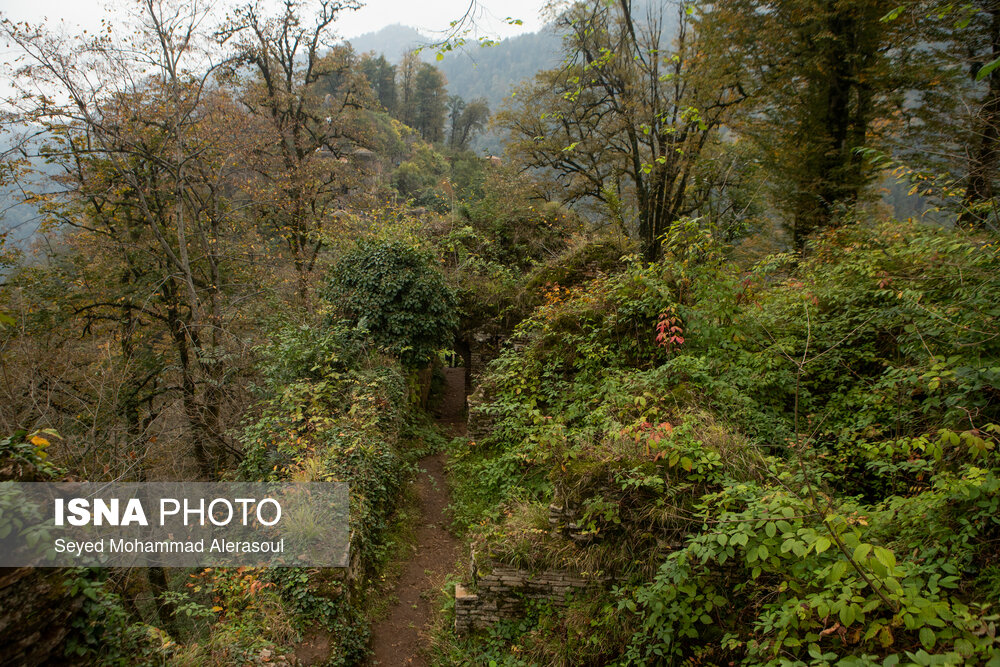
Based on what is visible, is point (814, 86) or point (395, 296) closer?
point (814, 86)

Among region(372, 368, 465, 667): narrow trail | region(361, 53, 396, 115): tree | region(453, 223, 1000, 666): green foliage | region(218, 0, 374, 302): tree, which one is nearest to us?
region(453, 223, 1000, 666): green foliage

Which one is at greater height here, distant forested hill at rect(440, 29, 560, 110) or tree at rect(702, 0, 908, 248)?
distant forested hill at rect(440, 29, 560, 110)

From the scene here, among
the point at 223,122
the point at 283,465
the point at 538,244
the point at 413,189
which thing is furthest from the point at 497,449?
the point at 413,189

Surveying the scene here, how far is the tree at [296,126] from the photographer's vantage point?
46.3ft

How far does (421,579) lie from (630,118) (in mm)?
12514

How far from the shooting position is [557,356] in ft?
26.6

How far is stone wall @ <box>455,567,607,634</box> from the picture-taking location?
5117 millimetres

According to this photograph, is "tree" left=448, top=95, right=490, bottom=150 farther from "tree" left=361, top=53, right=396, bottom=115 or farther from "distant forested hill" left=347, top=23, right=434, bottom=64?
"distant forested hill" left=347, top=23, right=434, bottom=64

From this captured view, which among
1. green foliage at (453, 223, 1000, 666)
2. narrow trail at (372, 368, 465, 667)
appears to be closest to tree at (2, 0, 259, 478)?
narrow trail at (372, 368, 465, 667)
